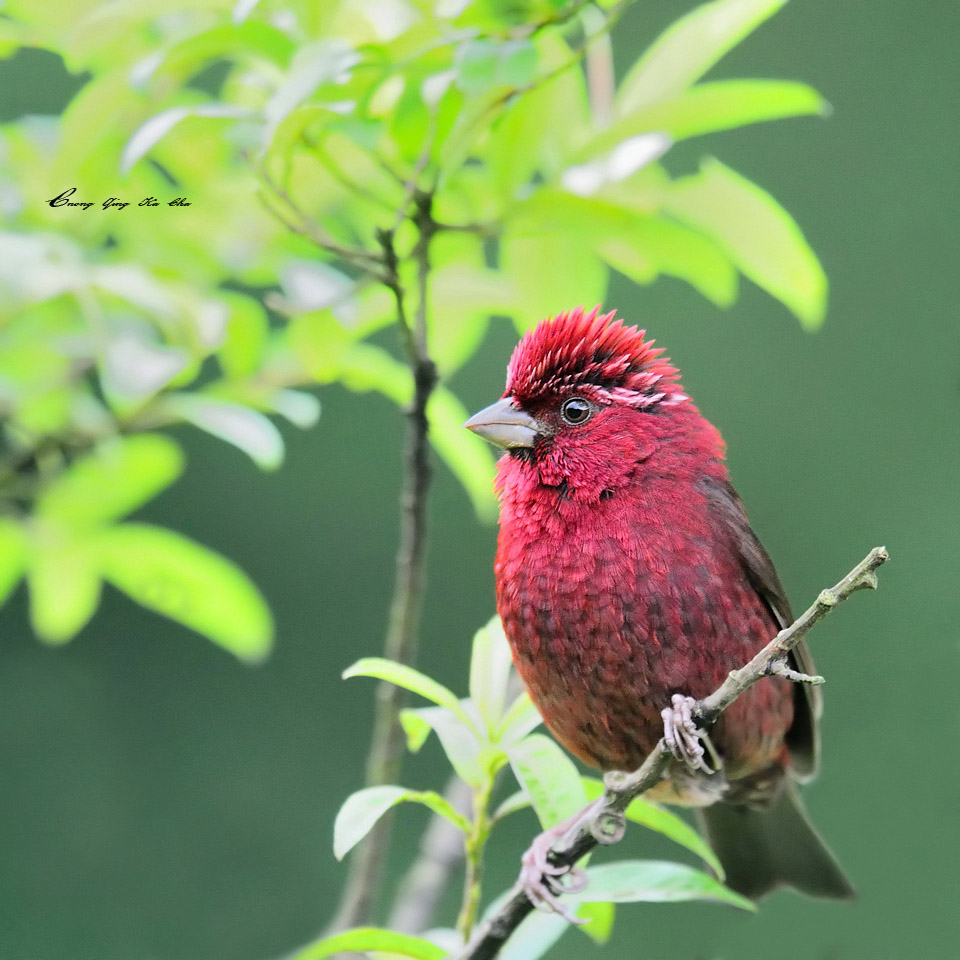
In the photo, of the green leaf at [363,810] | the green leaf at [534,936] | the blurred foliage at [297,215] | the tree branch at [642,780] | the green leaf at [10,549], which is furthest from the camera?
the green leaf at [10,549]

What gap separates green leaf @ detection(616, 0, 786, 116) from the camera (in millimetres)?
2188

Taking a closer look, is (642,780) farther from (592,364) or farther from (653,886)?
(592,364)

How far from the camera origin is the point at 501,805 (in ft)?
7.06

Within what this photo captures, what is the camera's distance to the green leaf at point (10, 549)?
9.73 ft

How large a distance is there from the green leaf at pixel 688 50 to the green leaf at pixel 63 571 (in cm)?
164

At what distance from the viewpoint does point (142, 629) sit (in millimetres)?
7504

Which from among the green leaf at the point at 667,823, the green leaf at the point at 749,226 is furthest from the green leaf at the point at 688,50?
the green leaf at the point at 667,823

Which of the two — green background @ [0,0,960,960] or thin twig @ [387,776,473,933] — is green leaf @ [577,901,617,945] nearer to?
thin twig @ [387,776,473,933]

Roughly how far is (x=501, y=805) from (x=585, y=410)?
692mm

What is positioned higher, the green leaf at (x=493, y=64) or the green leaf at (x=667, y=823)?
the green leaf at (x=493, y=64)

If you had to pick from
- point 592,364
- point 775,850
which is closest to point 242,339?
point 592,364

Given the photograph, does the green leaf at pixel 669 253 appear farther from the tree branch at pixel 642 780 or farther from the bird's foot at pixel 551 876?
the bird's foot at pixel 551 876

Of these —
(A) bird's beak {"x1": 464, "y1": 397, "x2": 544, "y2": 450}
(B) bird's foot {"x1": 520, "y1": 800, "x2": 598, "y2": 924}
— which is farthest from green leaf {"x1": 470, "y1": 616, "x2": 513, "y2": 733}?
(A) bird's beak {"x1": 464, "y1": 397, "x2": 544, "y2": 450}

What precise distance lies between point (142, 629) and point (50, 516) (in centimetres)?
460
